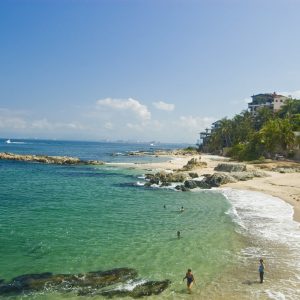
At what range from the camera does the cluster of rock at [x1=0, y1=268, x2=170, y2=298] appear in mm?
18281

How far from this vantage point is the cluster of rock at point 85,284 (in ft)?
60.0

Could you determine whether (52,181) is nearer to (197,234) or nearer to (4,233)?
(4,233)

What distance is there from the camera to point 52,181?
60188mm

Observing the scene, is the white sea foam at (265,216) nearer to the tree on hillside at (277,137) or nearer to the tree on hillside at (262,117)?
the tree on hillside at (277,137)

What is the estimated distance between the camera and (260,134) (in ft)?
286

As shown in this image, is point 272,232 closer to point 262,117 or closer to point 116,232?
point 116,232

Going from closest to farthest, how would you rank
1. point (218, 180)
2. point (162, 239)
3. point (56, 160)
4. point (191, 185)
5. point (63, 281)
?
1. point (63, 281)
2. point (162, 239)
3. point (191, 185)
4. point (218, 180)
5. point (56, 160)

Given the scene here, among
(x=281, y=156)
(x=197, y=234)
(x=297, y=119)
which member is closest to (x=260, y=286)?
(x=197, y=234)

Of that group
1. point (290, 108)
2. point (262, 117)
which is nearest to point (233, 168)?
point (290, 108)

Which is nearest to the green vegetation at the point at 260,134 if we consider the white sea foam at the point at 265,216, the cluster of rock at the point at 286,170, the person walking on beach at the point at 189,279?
the cluster of rock at the point at 286,170

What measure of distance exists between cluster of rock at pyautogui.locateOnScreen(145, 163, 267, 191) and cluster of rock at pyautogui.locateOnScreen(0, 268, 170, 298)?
31.8 meters

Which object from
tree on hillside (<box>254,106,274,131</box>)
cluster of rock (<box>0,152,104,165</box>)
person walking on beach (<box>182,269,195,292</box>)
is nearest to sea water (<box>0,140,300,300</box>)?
person walking on beach (<box>182,269,195,292</box>)

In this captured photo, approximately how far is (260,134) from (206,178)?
35963 mm

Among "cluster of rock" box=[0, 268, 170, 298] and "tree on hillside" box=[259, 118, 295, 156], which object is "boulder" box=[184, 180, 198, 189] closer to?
"cluster of rock" box=[0, 268, 170, 298]
